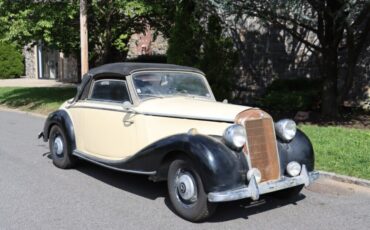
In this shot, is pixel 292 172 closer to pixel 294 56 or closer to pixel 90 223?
pixel 90 223

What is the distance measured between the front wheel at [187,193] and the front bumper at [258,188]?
0.21 meters

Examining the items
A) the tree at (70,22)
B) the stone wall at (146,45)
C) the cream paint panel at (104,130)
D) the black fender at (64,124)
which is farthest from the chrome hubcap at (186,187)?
the stone wall at (146,45)

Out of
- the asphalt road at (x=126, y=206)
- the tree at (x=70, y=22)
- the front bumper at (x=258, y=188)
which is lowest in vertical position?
the asphalt road at (x=126, y=206)

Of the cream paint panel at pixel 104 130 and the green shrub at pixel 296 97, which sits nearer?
the cream paint panel at pixel 104 130

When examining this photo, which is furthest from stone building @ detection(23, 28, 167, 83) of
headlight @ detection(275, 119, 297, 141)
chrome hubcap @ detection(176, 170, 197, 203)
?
chrome hubcap @ detection(176, 170, 197, 203)

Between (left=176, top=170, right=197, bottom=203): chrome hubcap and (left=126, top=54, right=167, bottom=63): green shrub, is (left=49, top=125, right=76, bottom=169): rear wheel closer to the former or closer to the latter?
(left=176, top=170, right=197, bottom=203): chrome hubcap

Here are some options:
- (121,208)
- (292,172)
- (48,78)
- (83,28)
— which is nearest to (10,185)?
(121,208)

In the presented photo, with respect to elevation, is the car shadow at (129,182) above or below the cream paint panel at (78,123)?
below

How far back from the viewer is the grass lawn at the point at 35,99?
52.4ft

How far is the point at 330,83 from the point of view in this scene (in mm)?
11945

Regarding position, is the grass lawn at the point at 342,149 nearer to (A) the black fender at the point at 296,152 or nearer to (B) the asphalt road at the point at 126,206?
(B) the asphalt road at the point at 126,206

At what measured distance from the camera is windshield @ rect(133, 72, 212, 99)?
658 centimetres

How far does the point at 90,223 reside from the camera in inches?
205

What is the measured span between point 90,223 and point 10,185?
2053mm
